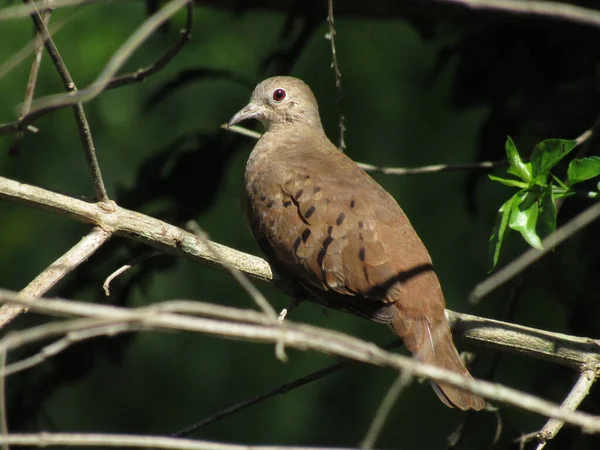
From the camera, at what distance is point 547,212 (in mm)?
2738

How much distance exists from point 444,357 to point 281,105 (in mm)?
1907

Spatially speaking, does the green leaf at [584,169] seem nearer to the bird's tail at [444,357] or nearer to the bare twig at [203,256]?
the bare twig at [203,256]

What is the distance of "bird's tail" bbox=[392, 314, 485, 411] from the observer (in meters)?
3.06

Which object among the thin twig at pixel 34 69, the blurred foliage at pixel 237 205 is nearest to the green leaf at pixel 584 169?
the thin twig at pixel 34 69

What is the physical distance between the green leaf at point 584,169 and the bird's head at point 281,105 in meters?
2.02

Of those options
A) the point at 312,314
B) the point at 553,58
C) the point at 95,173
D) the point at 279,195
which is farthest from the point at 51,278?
the point at 312,314

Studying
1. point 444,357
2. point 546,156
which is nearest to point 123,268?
point 444,357

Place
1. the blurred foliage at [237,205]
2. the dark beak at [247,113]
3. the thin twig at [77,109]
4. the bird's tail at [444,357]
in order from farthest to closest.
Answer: the blurred foliage at [237,205]
the dark beak at [247,113]
the bird's tail at [444,357]
the thin twig at [77,109]

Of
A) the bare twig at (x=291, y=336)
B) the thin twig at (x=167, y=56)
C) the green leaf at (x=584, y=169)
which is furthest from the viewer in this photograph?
the thin twig at (x=167, y=56)

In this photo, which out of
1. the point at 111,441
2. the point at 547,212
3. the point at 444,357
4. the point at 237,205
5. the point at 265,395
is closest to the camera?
the point at 111,441

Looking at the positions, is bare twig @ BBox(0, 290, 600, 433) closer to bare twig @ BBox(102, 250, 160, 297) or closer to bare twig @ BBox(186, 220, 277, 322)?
bare twig @ BBox(186, 220, 277, 322)

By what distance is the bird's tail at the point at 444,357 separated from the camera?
10.0 ft

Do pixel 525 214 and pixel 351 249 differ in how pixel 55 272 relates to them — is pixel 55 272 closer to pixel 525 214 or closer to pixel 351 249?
pixel 351 249

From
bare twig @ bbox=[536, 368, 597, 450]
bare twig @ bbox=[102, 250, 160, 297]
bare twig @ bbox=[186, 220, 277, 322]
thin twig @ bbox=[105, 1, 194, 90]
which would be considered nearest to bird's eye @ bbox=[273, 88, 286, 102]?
thin twig @ bbox=[105, 1, 194, 90]
